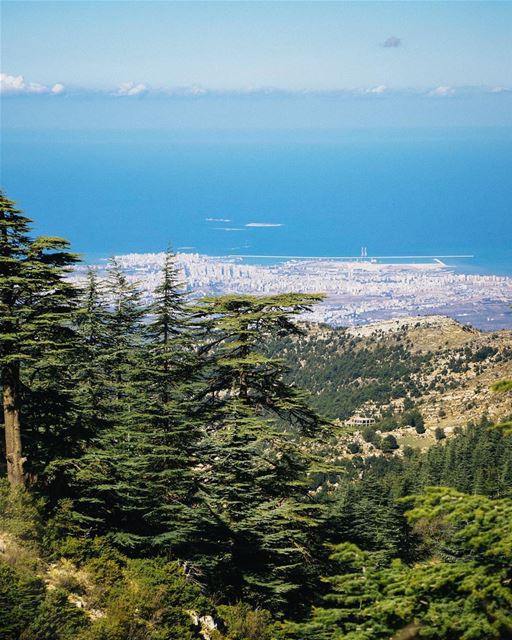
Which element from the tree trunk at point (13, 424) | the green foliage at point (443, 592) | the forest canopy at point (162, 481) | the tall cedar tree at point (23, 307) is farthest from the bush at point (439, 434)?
the green foliage at point (443, 592)

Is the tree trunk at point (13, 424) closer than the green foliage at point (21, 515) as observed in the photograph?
No

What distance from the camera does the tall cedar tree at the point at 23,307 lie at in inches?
587

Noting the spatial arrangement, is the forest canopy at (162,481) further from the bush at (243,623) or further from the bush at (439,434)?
the bush at (439,434)

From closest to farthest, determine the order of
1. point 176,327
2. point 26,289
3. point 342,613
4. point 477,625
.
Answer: point 477,625, point 342,613, point 26,289, point 176,327

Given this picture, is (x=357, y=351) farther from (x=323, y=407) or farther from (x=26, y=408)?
(x=26, y=408)

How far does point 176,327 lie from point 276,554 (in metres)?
6.64

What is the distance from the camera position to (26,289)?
15.1 metres

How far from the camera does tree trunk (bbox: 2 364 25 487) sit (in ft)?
50.6

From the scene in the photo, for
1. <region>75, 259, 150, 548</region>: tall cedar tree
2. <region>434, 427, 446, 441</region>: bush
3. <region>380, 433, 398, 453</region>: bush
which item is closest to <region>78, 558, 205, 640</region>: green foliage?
<region>75, 259, 150, 548</region>: tall cedar tree

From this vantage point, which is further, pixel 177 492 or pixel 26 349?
pixel 177 492

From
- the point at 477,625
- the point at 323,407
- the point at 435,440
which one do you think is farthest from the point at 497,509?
the point at 323,407

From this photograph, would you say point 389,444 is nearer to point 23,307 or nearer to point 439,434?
point 439,434

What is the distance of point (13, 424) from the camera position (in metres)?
15.6

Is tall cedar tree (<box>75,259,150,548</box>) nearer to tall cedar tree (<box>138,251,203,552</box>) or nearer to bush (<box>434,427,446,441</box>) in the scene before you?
tall cedar tree (<box>138,251,203,552</box>)
